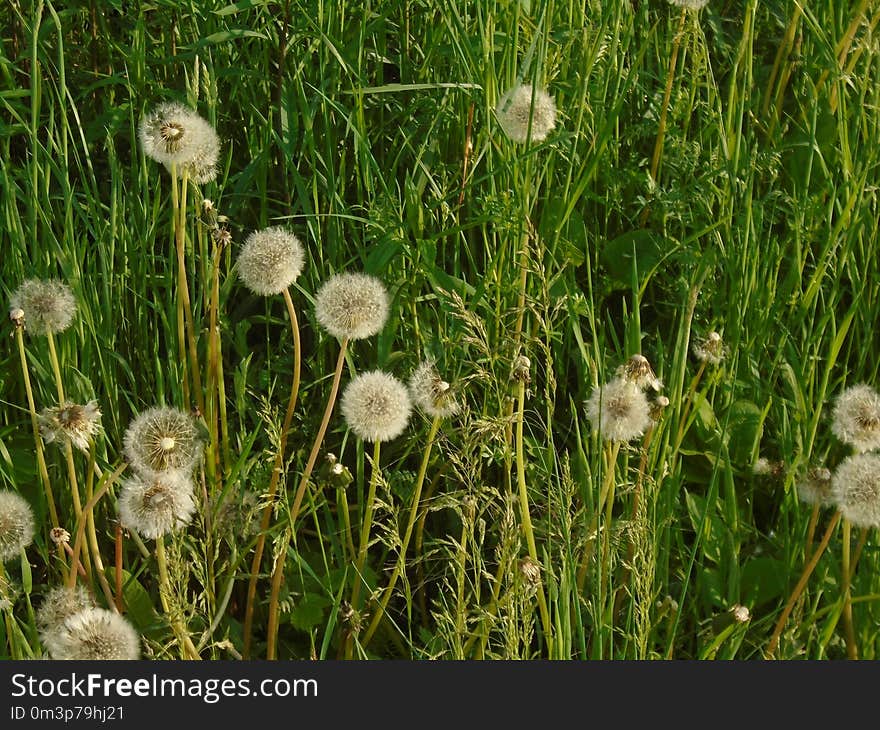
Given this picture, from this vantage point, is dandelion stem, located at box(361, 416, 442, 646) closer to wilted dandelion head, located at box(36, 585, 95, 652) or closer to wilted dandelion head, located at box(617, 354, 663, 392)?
wilted dandelion head, located at box(617, 354, 663, 392)

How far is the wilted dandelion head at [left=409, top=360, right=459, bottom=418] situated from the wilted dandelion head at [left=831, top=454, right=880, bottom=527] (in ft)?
2.10

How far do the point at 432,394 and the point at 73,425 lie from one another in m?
0.57

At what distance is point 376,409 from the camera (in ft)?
5.61

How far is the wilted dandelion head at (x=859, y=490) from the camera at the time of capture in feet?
5.41

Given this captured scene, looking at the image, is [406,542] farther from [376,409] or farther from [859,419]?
[859,419]

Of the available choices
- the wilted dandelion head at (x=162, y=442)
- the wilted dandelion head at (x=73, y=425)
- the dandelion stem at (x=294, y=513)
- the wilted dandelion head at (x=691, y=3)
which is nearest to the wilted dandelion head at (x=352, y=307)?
the dandelion stem at (x=294, y=513)

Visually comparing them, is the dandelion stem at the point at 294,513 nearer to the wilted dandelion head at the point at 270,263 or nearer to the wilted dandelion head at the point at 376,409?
the wilted dandelion head at the point at 376,409

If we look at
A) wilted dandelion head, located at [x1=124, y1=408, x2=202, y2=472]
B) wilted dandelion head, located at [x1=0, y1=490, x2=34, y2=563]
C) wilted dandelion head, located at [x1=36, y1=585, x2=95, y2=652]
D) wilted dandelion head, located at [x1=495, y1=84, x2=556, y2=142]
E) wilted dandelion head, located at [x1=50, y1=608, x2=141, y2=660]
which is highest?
wilted dandelion head, located at [x1=495, y1=84, x2=556, y2=142]

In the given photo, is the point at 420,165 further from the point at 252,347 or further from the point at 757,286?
the point at 757,286

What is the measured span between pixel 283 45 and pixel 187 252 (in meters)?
0.50

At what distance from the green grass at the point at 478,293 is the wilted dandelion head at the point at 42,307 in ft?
0.32

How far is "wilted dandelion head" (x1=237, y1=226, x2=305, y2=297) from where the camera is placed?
1752 mm

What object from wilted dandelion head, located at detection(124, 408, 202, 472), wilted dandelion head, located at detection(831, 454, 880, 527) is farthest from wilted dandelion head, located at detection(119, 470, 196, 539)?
wilted dandelion head, located at detection(831, 454, 880, 527)

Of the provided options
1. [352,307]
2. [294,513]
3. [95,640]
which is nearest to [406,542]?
[294,513]
